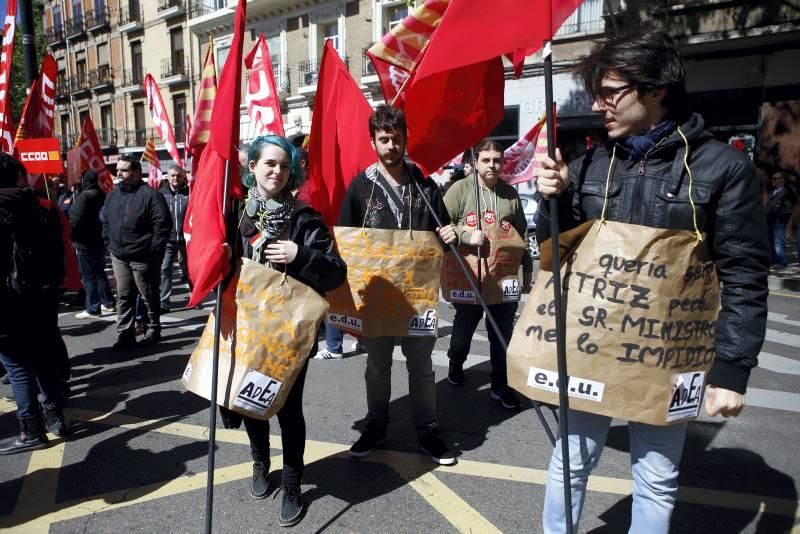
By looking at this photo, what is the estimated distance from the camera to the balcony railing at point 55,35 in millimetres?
36438

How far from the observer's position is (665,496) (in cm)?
203

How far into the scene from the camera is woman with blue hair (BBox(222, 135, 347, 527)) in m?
2.60

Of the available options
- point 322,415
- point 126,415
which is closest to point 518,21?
point 322,415

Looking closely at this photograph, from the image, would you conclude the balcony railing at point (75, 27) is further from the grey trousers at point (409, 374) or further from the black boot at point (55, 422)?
the grey trousers at point (409, 374)

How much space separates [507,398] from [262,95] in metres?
2.91

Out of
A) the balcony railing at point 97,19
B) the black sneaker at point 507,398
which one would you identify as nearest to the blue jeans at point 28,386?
the black sneaker at point 507,398

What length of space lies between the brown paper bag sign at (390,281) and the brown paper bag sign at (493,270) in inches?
33.9

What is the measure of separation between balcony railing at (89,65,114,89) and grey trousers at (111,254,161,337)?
31.6 meters

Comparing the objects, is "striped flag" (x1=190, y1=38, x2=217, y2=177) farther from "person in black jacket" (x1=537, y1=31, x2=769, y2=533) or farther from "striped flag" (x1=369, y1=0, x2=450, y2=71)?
"person in black jacket" (x1=537, y1=31, x2=769, y2=533)

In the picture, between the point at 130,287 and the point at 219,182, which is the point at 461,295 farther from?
the point at 130,287

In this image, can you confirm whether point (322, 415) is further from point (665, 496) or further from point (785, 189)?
point (785, 189)

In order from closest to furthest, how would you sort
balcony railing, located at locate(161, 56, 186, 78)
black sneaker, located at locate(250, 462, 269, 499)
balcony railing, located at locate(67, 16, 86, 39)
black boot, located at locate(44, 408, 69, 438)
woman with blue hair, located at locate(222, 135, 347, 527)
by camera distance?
woman with blue hair, located at locate(222, 135, 347, 527)
black sneaker, located at locate(250, 462, 269, 499)
black boot, located at locate(44, 408, 69, 438)
balcony railing, located at locate(161, 56, 186, 78)
balcony railing, located at locate(67, 16, 86, 39)

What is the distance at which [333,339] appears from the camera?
218 inches

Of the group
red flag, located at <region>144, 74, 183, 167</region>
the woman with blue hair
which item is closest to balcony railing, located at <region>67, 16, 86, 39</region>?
red flag, located at <region>144, 74, 183, 167</region>
